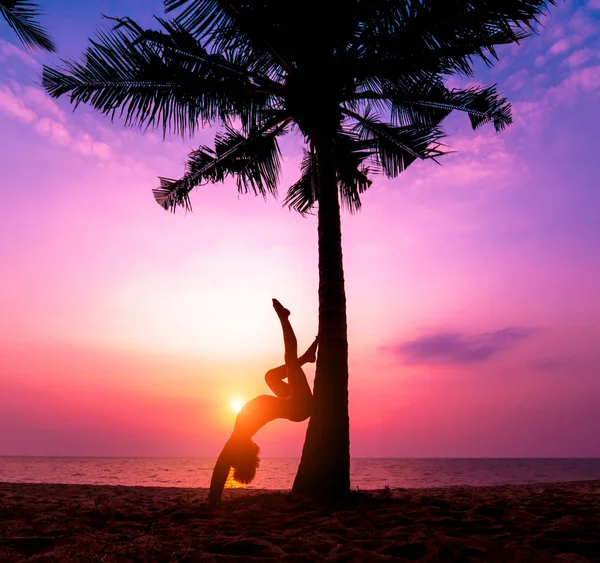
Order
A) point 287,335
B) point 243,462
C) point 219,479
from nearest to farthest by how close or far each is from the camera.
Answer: point 219,479
point 243,462
point 287,335

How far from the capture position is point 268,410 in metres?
6.95

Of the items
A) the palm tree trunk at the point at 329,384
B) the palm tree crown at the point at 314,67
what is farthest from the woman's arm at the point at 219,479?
the palm tree crown at the point at 314,67

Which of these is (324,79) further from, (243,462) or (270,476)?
(270,476)

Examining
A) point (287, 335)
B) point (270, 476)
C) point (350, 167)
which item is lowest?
point (270, 476)

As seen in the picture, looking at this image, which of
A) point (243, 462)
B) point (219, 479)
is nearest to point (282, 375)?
point (243, 462)

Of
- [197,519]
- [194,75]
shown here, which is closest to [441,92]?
[194,75]

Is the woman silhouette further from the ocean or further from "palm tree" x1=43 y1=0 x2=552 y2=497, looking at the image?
the ocean

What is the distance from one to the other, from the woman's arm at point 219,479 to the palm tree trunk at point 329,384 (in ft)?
3.11

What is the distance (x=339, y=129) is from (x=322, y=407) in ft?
17.9

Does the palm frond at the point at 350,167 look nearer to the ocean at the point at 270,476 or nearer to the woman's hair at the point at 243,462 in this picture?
the woman's hair at the point at 243,462

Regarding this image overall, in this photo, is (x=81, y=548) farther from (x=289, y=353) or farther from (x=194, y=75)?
(x=194, y=75)

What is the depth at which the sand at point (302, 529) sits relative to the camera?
3791 mm

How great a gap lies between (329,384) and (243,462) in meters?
1.57

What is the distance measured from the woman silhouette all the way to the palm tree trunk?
304 mm
